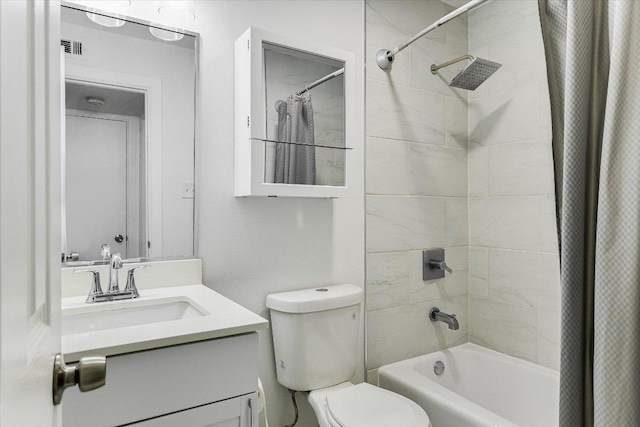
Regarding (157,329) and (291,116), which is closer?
(157,329)

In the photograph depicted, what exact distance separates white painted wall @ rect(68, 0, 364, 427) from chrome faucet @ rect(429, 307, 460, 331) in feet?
1.49

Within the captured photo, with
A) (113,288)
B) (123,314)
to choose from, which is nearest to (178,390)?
(123,314)

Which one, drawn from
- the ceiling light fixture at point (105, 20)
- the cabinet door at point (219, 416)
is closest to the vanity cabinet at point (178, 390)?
the cabinet door at point (219, 416)

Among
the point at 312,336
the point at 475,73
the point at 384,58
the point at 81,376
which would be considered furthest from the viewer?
the point at 384,58

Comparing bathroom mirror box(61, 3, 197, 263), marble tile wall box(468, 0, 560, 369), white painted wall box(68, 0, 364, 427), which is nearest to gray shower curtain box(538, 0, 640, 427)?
white painted wall box(68, 0, 364, 427)

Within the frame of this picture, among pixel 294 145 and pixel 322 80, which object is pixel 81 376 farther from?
pixel 322 80

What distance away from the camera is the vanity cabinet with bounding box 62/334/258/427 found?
947 millimetres

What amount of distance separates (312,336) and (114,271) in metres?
0.75

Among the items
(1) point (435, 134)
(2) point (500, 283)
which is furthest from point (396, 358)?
(1) point (435, 134)

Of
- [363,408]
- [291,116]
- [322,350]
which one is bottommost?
[363,408]

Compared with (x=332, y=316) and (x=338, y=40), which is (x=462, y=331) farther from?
(x=338, y=40)

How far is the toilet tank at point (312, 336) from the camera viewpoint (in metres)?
1.63

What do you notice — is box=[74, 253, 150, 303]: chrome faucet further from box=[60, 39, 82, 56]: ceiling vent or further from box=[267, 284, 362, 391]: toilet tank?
box=[60, 39, 82, 56]: ceiling vent

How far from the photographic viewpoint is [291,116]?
5.41 ft
